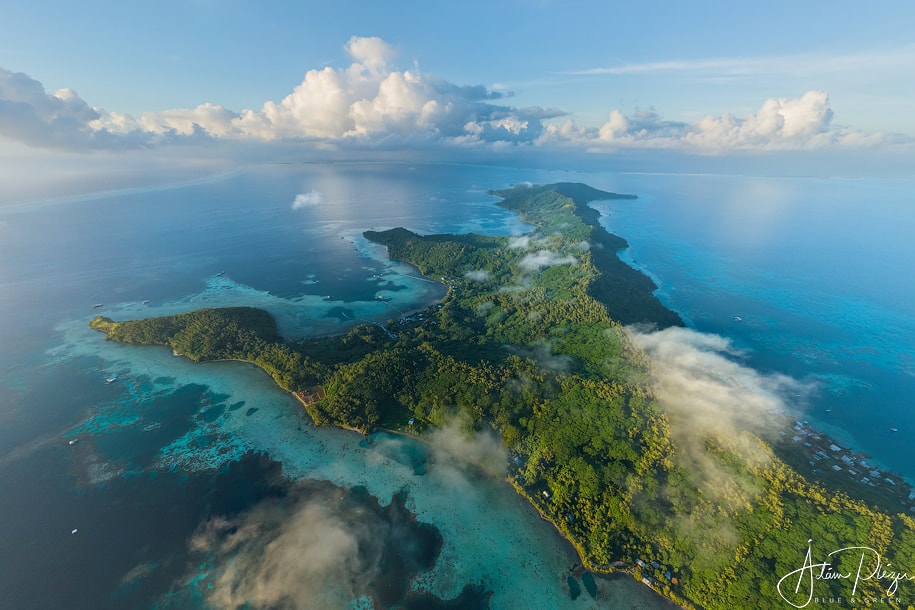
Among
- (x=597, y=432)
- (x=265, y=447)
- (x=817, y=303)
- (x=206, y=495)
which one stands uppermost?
(x=597, y=432)

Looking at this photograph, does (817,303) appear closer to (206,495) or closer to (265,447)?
(265,447)

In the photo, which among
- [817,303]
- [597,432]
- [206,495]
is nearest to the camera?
[206,495]

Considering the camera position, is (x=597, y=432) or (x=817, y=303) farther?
(x=817, y=303)

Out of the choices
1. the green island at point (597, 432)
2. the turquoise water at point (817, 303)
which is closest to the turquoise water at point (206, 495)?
the green island at point (597, 432)

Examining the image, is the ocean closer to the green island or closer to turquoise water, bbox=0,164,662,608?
turquoise water, bbox=0,164,662,608

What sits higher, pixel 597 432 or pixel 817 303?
pixel 597 432

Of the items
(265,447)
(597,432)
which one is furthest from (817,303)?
(265,447)

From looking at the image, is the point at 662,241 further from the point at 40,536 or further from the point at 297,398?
the point at 40,536
